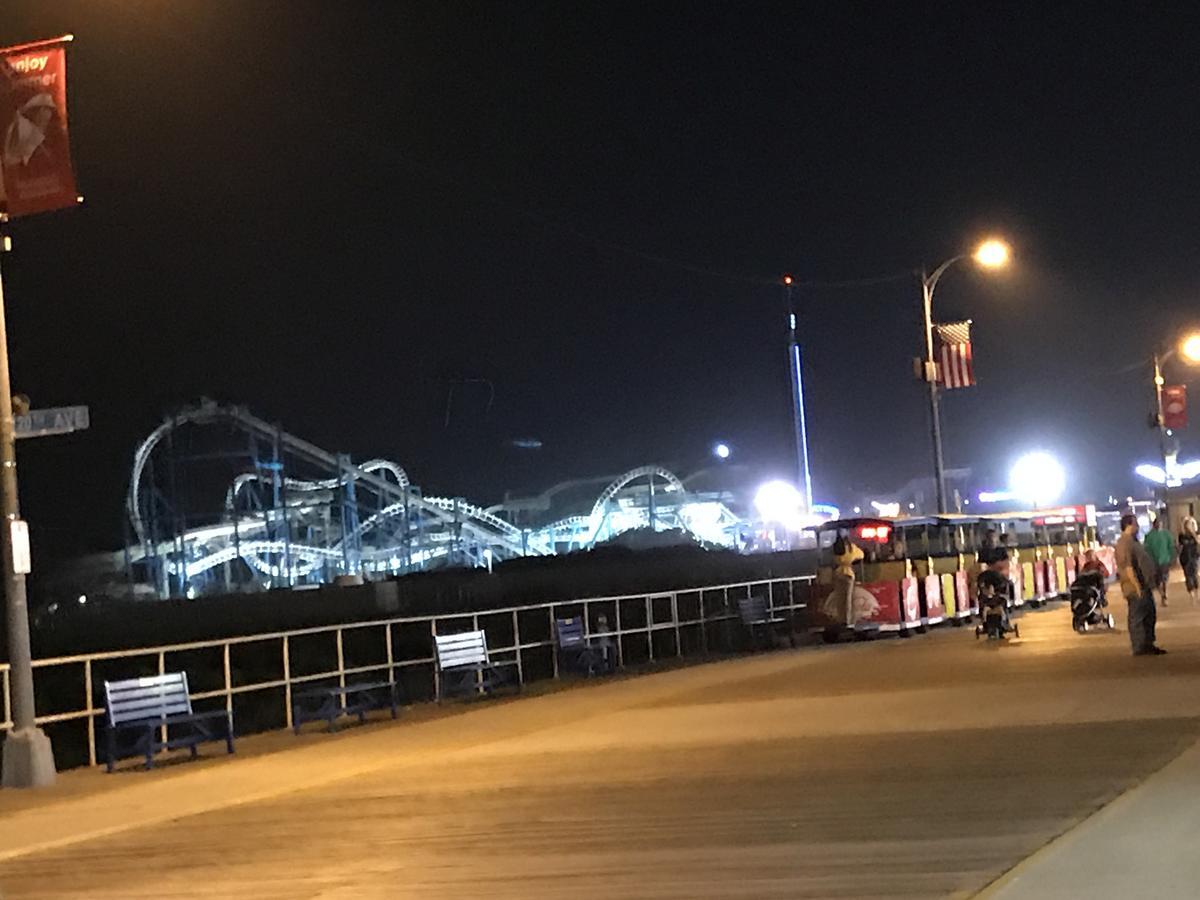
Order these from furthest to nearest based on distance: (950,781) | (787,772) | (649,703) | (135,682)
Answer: (649,703), (135,682), (787,772), (950,781)

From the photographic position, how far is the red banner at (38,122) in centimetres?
1496

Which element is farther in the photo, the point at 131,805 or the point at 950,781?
the point at 131,805

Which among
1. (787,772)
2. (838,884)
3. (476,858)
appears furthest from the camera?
(787,772)

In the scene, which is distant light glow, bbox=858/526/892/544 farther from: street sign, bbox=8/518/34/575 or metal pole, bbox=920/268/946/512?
street sign, bbox=8/518/34/575

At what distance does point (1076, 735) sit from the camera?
14195 millimetres

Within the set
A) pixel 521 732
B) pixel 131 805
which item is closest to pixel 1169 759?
pixel 521 732

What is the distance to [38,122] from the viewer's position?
14977 millimetres

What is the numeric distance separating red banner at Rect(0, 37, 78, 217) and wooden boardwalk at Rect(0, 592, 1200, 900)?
5.55 meters

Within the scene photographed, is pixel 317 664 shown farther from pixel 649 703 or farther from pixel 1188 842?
pixel 1188 842

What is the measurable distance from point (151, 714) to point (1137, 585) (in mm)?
12037

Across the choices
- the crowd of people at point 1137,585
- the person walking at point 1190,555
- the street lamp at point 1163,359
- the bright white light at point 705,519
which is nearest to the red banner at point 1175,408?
the street lamp at point 1163,359

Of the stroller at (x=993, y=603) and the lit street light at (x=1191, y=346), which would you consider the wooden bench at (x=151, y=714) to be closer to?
the stroller at (x=993, y=603)

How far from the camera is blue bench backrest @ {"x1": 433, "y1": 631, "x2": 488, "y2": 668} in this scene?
21.9 metres

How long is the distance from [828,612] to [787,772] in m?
16.7
